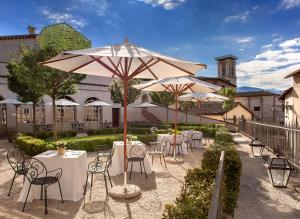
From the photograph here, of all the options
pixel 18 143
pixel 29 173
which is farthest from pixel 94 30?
pixel 29 173

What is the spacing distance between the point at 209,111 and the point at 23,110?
20955 millimetres

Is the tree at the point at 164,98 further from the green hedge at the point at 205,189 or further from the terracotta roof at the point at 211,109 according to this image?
the green hedge at the point at 205,189

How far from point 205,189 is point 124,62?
362 cm

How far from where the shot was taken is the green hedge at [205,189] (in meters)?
2.86

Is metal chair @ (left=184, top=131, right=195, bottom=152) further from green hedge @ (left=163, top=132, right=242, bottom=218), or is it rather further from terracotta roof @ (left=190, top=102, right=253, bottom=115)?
terracotta roof @ (left=190, top=102, right=253, bottom=115)

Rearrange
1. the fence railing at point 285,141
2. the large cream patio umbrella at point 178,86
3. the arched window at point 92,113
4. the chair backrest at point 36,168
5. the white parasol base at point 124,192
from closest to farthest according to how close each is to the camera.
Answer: the chair backrest at point 36,168, the white parasol base at point 124,192, the fence railing at point 285,141, the large cream patio umbrella at point 178,86, the arched window at point 92,113

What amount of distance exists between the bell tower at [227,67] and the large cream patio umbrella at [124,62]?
192 feet

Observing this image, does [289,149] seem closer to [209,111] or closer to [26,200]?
[26,200]

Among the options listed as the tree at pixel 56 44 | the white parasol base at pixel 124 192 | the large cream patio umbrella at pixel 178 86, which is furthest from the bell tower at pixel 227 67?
the white parasol base at pixel 124 192

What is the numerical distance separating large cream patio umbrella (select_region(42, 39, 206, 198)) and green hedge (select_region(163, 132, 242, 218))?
1907mm

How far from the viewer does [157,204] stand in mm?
5426

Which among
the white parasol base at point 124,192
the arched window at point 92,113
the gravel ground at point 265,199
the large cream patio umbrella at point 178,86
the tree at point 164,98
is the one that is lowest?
the gravel ground at point 265,199

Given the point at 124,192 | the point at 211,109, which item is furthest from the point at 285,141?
the point at 211,109

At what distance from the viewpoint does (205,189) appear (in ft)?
11.9
